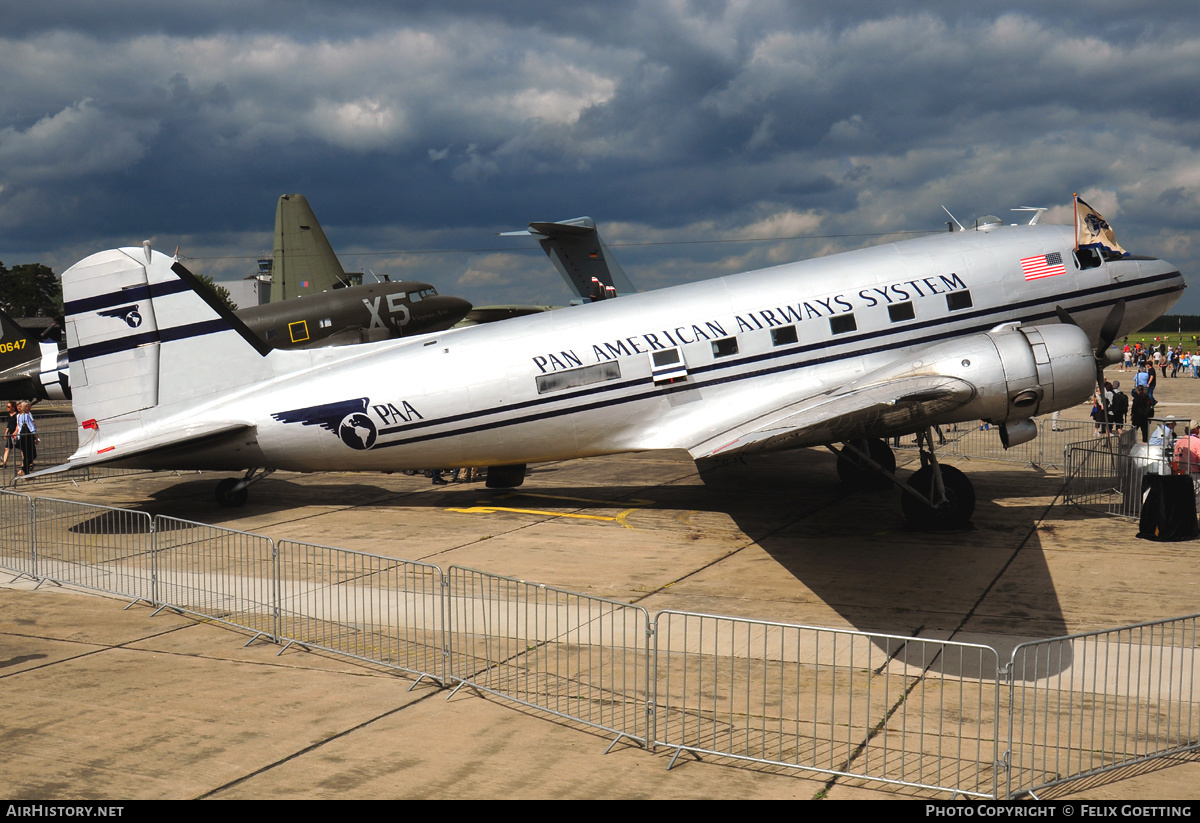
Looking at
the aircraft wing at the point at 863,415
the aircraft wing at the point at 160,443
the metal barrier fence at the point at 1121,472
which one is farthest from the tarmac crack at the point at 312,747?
the metal barrier fence at the point at 1121,472

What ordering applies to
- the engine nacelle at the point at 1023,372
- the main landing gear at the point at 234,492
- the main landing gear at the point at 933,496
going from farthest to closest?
the main landing gear at the point at 234,492 → the main landing gear at the point at 933,496 → the engine nacelle at the point at 1023,372

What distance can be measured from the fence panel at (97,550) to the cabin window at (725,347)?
9674 mm

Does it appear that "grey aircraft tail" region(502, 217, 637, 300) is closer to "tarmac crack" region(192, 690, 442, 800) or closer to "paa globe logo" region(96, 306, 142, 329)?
"paa globe logo" region(96, 306, 142, 329)

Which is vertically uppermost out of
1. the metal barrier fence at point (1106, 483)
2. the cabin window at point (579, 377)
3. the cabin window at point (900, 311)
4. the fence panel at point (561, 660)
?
the cabin window at point (900, 311)

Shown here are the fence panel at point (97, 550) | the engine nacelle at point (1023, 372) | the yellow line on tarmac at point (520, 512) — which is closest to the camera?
the fence panel at point (97, 550)

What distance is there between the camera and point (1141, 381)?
27.6 metres

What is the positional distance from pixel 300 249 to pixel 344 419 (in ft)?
91.3

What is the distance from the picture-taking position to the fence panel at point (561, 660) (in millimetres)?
8383

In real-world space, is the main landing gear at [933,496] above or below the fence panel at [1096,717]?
above

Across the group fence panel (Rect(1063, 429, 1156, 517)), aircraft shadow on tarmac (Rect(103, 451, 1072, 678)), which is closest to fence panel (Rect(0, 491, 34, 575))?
aircraft shadow on tarmac (Rect(103, 451, 1072, 678))

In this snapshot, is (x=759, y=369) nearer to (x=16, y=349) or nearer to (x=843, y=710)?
(x=843, y=710)

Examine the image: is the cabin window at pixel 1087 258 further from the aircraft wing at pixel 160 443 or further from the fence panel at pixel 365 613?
the aircraft wing at pixel 160 443

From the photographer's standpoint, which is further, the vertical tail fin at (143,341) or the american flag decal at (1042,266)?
Answer: the vertical tail fin at (143,341)

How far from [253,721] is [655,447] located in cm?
976
